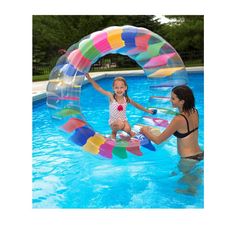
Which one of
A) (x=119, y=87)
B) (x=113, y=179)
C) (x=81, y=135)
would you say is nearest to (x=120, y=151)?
(x=113, y=179)

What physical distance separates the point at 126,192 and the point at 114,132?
32.3 inches

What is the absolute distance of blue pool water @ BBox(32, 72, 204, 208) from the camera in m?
3.13

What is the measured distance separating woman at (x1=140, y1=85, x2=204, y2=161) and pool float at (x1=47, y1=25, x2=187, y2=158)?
0.37 meters

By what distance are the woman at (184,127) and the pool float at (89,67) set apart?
374mm

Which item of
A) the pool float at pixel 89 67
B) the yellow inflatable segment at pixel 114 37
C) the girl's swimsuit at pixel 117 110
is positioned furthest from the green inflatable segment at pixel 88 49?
the girl's swimsuit at pixel 117 110

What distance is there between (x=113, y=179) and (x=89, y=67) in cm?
103

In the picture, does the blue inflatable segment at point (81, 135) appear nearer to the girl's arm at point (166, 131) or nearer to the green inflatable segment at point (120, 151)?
the green inflatable segment at point (120, 151)

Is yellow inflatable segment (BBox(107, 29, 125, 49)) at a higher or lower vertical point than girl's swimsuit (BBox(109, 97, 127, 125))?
higher

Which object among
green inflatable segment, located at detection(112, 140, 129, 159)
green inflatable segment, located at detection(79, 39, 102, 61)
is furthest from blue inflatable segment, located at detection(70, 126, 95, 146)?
green inflatable segment, located at detection(79, 39, 102, 61)

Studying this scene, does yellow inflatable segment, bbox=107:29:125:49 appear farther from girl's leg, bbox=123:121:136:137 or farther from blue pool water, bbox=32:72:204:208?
girl's leg, bbox=123:121:136:137
